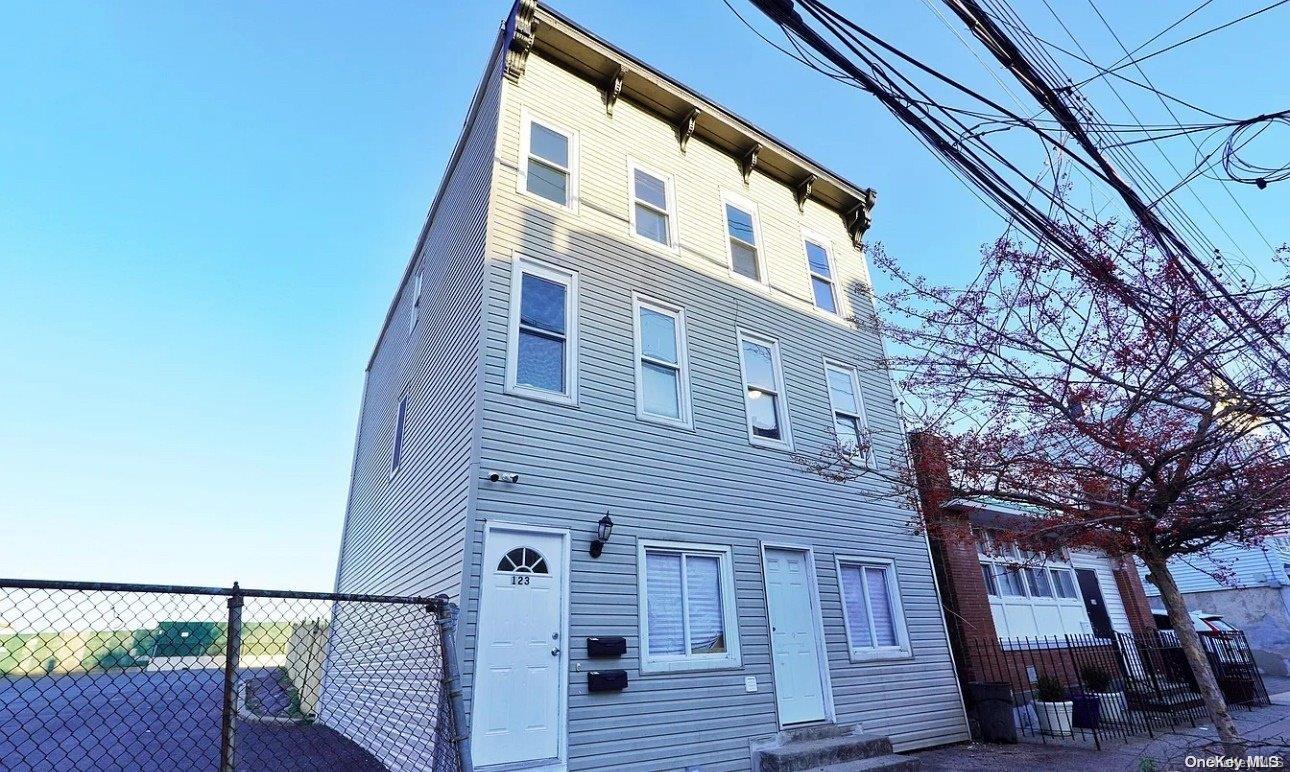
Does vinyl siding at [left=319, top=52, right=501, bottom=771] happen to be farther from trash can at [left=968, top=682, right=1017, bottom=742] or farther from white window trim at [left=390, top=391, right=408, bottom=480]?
trash can at [left=968, top=682, right=1017, bottom=742]

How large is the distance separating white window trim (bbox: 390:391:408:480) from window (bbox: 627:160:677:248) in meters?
4.89

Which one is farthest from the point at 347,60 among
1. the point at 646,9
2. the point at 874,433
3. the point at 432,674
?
the point at 874,433

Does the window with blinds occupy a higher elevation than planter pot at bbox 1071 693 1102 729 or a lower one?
higher

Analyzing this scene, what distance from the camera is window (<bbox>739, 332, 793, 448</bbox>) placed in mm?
8883

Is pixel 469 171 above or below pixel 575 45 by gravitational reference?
below

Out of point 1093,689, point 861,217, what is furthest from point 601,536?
point 861,217

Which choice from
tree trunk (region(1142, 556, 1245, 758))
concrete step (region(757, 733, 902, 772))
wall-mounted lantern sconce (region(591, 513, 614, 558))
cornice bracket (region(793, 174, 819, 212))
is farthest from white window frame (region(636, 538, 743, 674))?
cornice bracket (region(793, 174, 819, 212))

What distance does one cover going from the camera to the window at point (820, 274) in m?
11.2

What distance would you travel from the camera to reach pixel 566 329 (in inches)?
301

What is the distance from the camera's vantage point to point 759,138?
1125cm

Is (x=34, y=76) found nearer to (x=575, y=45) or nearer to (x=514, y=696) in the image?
(x=575, y=45)

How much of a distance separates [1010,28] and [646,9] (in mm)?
3357

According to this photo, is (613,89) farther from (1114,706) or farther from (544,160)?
(1114,706)

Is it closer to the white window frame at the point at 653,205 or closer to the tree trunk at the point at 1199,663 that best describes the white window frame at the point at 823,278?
the white window frame at the point at 653,205
